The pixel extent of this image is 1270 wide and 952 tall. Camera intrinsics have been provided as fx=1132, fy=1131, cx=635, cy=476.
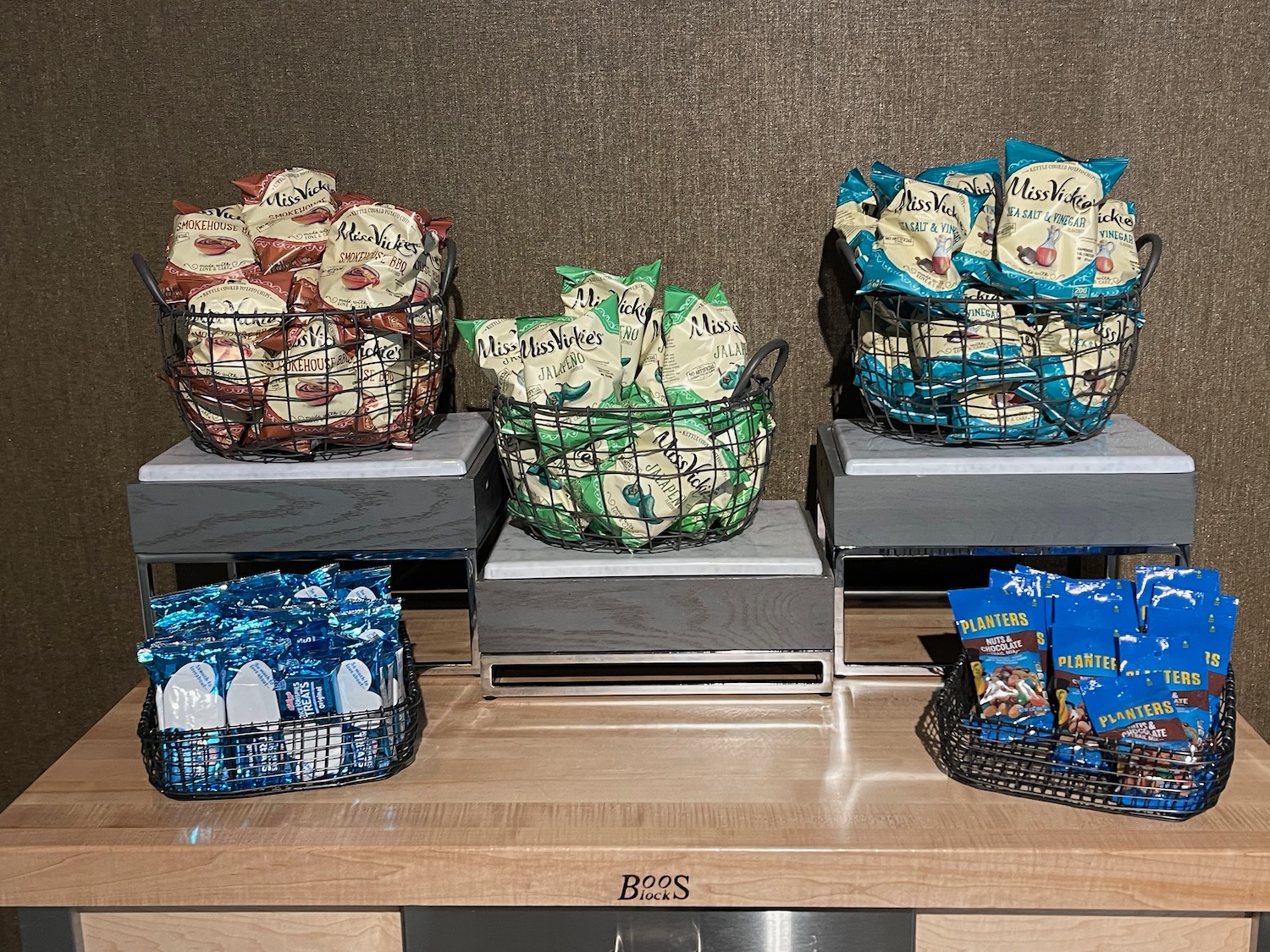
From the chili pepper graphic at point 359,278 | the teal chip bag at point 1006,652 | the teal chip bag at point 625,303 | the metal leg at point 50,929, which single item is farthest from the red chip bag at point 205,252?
the teal chip bag at point 1006,652

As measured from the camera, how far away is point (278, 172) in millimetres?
1382

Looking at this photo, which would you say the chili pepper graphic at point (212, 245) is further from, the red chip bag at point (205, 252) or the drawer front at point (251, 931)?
the drawer front at point (251, 931)

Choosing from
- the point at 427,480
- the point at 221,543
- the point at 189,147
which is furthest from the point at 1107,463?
the point at 189,147

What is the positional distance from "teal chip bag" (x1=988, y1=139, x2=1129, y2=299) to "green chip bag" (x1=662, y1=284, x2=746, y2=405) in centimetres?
29

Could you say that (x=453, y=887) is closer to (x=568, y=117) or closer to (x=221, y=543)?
(x=221, y=543)

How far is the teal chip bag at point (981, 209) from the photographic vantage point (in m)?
1.24

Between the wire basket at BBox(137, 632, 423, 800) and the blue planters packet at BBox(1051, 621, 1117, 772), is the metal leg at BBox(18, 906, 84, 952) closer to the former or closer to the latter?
the wire basket at BBox(137, 632, 423, 800)

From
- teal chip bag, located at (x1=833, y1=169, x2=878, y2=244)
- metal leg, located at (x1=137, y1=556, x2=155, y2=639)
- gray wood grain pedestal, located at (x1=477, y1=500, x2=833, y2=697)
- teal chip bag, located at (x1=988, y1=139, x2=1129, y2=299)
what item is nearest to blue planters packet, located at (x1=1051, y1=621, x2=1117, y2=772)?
gray wood grain pedestal, located at (x1=477, y1=500, x2=833, y2=697)

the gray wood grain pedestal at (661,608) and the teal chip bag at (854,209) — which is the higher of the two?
the teal chip bag at (854,209)

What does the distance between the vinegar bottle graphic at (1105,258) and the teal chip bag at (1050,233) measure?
0.01 m

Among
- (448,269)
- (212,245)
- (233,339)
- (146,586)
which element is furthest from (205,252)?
(146,586)

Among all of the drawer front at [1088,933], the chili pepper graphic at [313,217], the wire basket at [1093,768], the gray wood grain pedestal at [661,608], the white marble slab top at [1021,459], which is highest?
the chili pepper graphic at [313,217]

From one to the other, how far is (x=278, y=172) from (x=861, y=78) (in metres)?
0.75

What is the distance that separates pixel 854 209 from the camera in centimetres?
131
